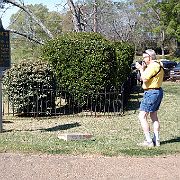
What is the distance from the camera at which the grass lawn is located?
7691 millimetres

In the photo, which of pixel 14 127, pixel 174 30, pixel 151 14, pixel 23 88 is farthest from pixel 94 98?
pixel 151 14

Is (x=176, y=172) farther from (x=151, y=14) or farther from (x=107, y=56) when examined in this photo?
(x=151, y=14)

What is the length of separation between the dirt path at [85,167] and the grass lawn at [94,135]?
14.0 inches

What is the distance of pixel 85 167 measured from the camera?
6578 millimetres

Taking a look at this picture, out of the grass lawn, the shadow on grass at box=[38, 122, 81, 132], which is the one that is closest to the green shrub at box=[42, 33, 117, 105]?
the grass lawn

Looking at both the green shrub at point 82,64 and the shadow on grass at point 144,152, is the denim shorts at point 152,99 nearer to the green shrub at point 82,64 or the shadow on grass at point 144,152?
the shadow on grass at point 144,152

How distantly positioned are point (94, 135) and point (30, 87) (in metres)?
3.63

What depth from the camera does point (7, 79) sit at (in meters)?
12.9

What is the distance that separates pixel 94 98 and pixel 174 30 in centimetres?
3255

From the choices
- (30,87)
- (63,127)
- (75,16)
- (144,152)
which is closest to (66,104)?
(30,87)

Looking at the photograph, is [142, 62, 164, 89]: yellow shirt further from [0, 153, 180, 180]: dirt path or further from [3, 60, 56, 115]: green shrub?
[3, 60, 56, 115]: green shrub

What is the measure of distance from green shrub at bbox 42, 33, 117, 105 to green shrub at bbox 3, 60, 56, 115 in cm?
41

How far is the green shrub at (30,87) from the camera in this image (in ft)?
41.3

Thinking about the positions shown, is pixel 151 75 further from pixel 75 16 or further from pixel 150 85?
pixel 75 16
